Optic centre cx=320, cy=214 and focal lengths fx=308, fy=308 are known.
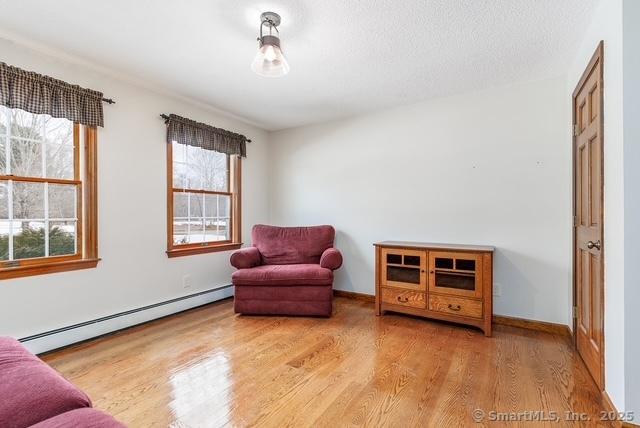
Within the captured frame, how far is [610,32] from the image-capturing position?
160cm

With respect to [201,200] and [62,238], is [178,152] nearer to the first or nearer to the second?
[201,200]

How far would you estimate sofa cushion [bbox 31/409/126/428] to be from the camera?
2.60 feet

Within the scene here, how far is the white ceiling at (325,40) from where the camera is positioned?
1845mm

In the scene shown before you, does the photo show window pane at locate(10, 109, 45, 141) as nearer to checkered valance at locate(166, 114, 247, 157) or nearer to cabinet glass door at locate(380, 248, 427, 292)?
checkered valance at locate(166, 114, 247, 157)

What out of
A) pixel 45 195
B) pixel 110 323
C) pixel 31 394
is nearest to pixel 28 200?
pixel 45 195

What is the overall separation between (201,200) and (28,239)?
155 cm

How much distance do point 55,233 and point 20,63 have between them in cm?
125

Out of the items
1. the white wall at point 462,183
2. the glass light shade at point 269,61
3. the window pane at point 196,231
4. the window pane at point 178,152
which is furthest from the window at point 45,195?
the white wall at point 462,183

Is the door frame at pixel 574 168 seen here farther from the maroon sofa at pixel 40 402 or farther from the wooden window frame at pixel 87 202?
the wooden window frame at pixel 87 202

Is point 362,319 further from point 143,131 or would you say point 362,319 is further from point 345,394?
point 143,131

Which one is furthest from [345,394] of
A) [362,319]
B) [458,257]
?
[458,257]

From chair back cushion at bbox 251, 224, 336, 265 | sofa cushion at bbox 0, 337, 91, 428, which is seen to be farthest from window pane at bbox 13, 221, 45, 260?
chair back cushion at bbox 251, 224, 336, 265

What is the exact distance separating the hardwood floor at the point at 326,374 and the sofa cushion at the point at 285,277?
1.35 ft

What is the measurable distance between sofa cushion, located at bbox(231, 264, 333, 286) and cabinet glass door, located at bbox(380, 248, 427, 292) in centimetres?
58
